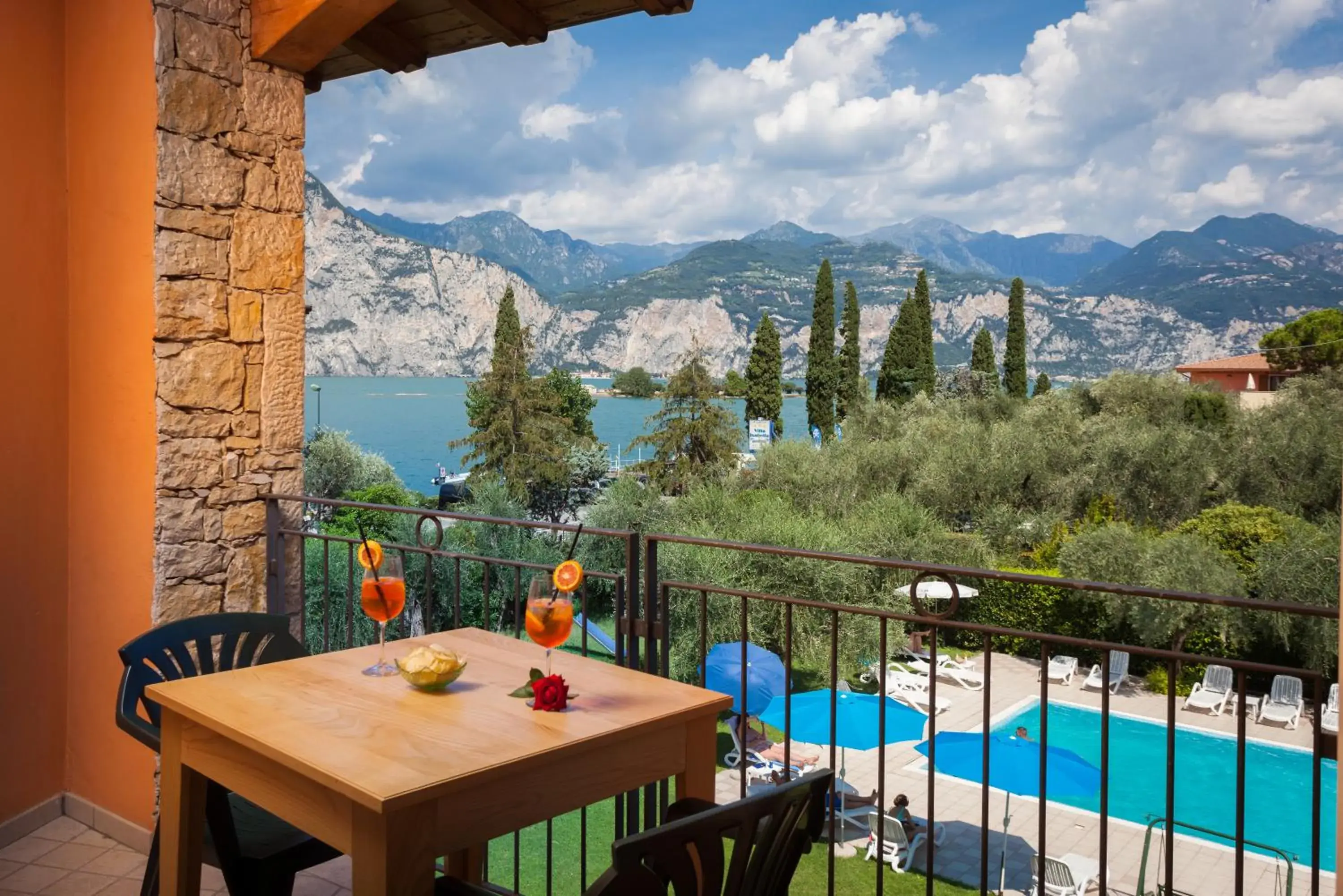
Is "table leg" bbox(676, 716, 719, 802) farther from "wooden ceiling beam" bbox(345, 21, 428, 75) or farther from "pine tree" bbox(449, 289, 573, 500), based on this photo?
"pine tree" bbox(449, 289, 573, 500)

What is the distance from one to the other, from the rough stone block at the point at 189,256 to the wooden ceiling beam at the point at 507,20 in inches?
43.7

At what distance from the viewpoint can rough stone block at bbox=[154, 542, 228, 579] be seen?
2953 millimetres

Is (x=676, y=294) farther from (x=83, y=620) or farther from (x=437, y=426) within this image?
(x=83, y=620)

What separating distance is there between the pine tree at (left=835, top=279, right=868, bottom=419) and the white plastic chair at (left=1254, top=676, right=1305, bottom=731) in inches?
545

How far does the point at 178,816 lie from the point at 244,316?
185cm

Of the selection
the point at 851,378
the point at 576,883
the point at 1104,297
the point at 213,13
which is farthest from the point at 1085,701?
the point at 1104,297

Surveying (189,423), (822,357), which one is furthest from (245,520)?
(822,357)

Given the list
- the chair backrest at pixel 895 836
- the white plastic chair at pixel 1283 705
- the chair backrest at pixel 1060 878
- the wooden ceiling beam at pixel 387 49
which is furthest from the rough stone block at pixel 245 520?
the white plastic chair at pixel 1283 705

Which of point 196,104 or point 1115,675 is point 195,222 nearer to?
point 196,104

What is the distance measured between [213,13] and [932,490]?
18279 millimetres

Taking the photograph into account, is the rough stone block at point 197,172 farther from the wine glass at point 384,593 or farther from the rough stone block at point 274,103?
the wine glass at point 384,593

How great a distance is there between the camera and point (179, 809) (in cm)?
181

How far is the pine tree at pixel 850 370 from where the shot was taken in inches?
1106

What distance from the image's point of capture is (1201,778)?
1373 centimetres
